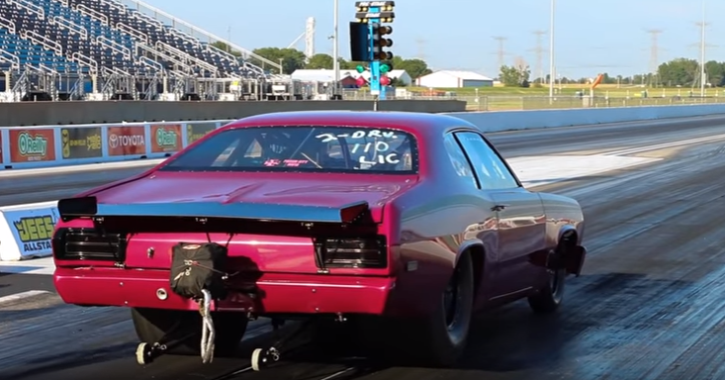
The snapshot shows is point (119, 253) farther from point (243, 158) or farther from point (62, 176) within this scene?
point (62, 176)

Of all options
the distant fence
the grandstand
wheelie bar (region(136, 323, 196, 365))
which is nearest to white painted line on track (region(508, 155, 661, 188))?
wheelie bar (region(136, 323, 196, 365))

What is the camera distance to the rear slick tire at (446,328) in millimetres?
6066

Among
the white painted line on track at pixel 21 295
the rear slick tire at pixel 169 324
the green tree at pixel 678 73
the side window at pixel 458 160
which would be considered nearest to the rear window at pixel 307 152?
the side window at pixel 458 160

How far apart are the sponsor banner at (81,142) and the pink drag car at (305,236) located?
2215 cm

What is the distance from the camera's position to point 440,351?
6.27 m

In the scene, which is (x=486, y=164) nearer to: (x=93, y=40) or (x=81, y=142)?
(x=81, y=142)

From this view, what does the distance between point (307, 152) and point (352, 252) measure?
1.27 meters

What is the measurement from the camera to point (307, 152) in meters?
6.57

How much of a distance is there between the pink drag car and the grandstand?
34283 millimetres

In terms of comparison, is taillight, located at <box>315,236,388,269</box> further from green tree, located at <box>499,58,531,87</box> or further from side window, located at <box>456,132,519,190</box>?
green tree, located at <box>499,58,531,87</box>

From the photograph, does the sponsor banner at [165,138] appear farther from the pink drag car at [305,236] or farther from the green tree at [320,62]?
the green tree at [320,62]

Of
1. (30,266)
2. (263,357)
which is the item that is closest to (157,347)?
(263,357)

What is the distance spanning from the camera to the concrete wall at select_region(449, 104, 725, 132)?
48031 millimetres

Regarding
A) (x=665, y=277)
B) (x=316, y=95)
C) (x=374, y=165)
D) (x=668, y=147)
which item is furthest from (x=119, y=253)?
(x=316, y=95)
